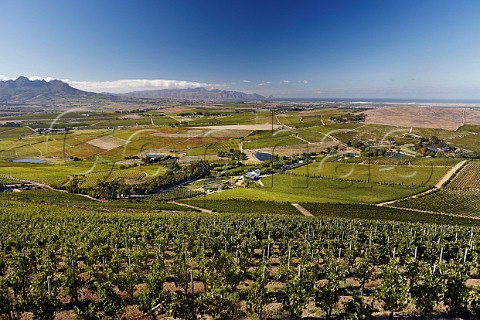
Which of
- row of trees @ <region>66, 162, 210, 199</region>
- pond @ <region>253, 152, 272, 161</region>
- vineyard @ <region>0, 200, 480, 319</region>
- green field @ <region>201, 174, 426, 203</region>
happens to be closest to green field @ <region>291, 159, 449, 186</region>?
green field @ <region>201, 174, 426, 203</region>

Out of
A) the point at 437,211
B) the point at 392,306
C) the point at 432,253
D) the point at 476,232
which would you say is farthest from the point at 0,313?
the point at 437,211

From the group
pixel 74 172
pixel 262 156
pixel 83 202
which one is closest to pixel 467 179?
pixel 262 156

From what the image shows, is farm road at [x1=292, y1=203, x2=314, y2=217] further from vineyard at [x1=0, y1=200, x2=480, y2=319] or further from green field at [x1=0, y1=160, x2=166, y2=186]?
green field at [x1=0, y1=160, x2=166, y2=186]

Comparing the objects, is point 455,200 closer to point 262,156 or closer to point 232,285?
point 232,285

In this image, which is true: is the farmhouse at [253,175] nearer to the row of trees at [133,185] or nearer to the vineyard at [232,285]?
the row of trees at [133,185]

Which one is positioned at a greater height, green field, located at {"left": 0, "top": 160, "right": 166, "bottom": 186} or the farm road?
green field, located at {"left": 0, "top": 160, "right": 166, "bottom": 186}

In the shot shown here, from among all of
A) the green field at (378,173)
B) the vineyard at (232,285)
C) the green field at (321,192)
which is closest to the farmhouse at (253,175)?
the green field at (321,192)

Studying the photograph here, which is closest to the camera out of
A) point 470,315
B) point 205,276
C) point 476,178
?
point 470,315

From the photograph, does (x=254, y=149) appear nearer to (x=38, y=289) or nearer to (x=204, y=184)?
(x=204, y=184)
